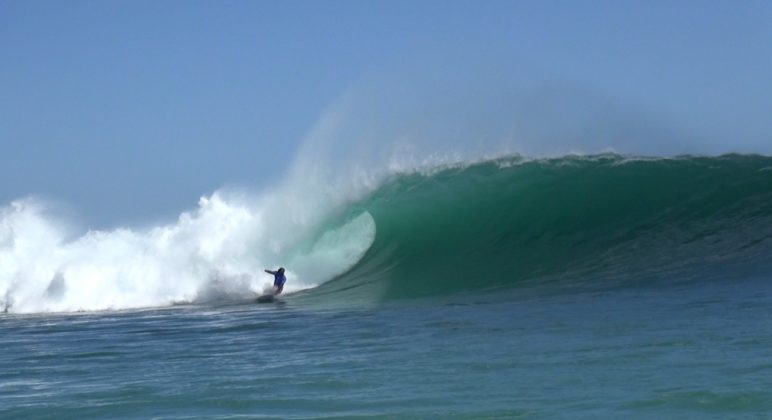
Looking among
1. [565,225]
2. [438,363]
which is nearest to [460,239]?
[565,225]

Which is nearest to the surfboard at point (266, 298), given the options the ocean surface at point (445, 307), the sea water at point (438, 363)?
the ocean surface at point (445, 307)

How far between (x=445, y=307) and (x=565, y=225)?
5154 millimetres

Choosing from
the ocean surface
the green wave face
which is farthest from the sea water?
the green wave face

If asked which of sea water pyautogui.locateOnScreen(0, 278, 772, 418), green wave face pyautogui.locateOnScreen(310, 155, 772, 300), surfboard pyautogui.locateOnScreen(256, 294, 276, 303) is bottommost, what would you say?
sea water pyautogui.locateOnScreen(0, 278, 772, 418)

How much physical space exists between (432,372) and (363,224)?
38.0 ft

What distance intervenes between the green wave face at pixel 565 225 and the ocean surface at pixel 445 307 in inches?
1.8

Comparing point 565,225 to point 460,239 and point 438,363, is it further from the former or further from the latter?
point 438,363

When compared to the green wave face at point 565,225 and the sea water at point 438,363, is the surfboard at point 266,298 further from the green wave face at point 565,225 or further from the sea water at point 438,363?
the sea water at point 438,363

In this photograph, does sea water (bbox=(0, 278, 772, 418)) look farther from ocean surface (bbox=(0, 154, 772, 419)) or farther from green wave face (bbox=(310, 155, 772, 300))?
green wave face (bbox=(310, 155, 772, 300))

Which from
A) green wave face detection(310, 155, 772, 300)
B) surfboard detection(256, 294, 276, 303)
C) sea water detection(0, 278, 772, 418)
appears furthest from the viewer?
surfboard detection(256, 294, 276, 303)

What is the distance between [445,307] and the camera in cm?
1152

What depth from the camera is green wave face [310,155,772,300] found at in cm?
1351

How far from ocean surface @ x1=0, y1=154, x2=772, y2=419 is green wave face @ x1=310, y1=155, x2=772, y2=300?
5 centimetres

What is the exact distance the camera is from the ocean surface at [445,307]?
6211 mm
